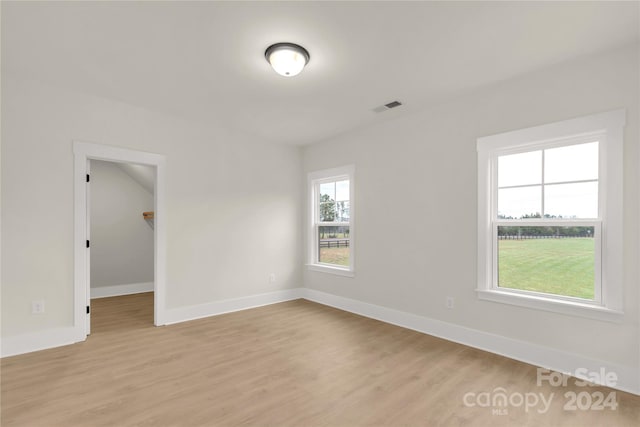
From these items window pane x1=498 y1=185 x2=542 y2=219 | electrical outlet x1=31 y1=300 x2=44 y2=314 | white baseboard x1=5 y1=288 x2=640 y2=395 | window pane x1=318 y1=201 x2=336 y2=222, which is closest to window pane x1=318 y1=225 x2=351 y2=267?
window pane x1=318 y1=201 x2=336 y2=222

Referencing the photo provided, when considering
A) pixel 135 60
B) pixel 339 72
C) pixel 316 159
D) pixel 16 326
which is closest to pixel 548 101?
pixel 339 72

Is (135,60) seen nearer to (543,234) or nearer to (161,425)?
(161,425)

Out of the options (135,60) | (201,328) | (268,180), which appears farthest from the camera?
(268,180)

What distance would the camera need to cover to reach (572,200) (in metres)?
2.73

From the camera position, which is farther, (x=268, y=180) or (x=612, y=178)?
(x=268, y=180)

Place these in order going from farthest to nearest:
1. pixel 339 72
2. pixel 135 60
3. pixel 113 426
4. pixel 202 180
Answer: pixel 202 180
pixel 339 72
pixel 135 60
pixel 113 426

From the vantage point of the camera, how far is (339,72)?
288 centimetres

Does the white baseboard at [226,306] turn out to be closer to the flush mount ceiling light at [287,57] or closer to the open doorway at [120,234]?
the open doorway at [120,234]

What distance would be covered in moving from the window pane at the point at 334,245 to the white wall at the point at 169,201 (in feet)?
1.50

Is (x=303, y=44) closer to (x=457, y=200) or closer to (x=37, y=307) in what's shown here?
(x=457, y=200)

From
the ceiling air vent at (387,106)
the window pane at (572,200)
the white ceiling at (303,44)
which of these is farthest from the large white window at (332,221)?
the window pane at (572,200)

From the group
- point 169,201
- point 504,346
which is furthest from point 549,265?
point 169,201

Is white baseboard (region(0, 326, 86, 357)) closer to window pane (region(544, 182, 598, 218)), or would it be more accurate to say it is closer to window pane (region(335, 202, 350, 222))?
window pane (region(335, 202, 350, 222))

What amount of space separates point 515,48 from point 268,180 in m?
3.67
